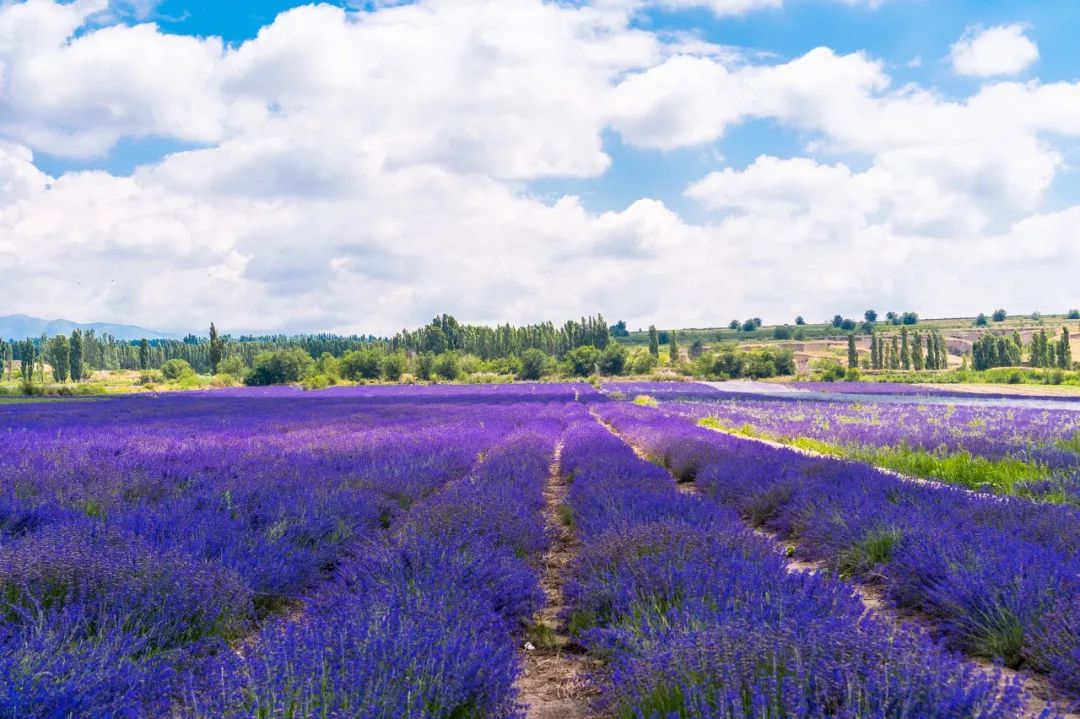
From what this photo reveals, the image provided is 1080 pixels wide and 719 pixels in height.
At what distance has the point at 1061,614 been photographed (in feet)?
10.7

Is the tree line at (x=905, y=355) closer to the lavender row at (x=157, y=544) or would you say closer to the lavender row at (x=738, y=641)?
the lavender row at (x=157, y=544)

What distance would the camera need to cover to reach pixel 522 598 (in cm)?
408

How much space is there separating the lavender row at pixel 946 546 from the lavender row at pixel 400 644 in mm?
2331

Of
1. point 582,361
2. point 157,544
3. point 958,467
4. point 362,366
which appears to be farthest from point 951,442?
point 362,366

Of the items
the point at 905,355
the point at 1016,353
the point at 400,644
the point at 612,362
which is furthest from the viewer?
the point at 612,362

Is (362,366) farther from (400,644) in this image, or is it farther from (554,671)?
(400,644)

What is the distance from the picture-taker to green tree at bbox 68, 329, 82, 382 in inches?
3319

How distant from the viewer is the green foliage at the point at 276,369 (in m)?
71.2

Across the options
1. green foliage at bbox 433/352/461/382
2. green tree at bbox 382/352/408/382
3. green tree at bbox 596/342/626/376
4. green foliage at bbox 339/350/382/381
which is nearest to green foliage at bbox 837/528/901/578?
green foliage at bbox 433/352/461/382

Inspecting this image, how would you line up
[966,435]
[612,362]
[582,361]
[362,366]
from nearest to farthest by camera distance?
[966,435], [362,366], [612,362], [582,361]

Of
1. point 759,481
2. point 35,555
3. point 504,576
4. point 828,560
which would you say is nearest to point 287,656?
point 504,576

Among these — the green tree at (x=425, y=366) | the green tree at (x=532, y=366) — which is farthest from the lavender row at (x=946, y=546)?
the green tree at (x=425, y=366)

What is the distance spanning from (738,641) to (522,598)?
5.58 feet

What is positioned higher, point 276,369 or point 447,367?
point 276,369
